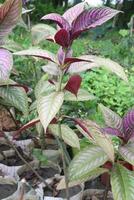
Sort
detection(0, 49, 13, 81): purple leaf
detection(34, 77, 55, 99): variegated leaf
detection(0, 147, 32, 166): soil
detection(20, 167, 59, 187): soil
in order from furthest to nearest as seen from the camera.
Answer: detection(0, 147, 32, 166): soil
detection(20, 167, 59, 187): soil
detection(34, 77, 55, 99): variegated leaf
detection(0, 49, 13, 81): purple leaf

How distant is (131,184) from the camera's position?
1613 mm

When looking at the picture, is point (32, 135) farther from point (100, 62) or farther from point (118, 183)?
point (100, 62)

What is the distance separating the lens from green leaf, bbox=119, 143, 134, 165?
1.58 metres

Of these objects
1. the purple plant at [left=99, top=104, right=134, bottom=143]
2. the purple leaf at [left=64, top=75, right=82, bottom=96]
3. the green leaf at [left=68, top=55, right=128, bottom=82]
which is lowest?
the purple plant at [left=99, top=104, right=134, bottom=143]

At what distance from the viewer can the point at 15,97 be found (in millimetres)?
1862

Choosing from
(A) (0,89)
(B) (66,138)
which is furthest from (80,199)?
(A) (0,89)

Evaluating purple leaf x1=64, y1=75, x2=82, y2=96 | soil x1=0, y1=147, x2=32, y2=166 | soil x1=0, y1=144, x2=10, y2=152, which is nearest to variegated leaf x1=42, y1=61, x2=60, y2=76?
purple leaf x1=64, y1=75, x2=82, y2=96

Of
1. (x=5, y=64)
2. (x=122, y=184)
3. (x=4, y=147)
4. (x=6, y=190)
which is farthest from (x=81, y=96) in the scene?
(x=4, y=147)

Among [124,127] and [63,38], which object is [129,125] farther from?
[63,38]

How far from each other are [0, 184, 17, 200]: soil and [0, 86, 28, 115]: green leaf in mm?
425

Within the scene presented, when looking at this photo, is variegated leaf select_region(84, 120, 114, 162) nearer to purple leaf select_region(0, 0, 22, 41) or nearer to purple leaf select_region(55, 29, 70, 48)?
purple leaf select_region(55, 29, 70, 48)

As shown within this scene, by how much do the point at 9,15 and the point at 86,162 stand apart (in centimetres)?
56

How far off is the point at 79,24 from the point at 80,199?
841 mm

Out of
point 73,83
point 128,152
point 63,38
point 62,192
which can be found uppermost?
point 63,38
